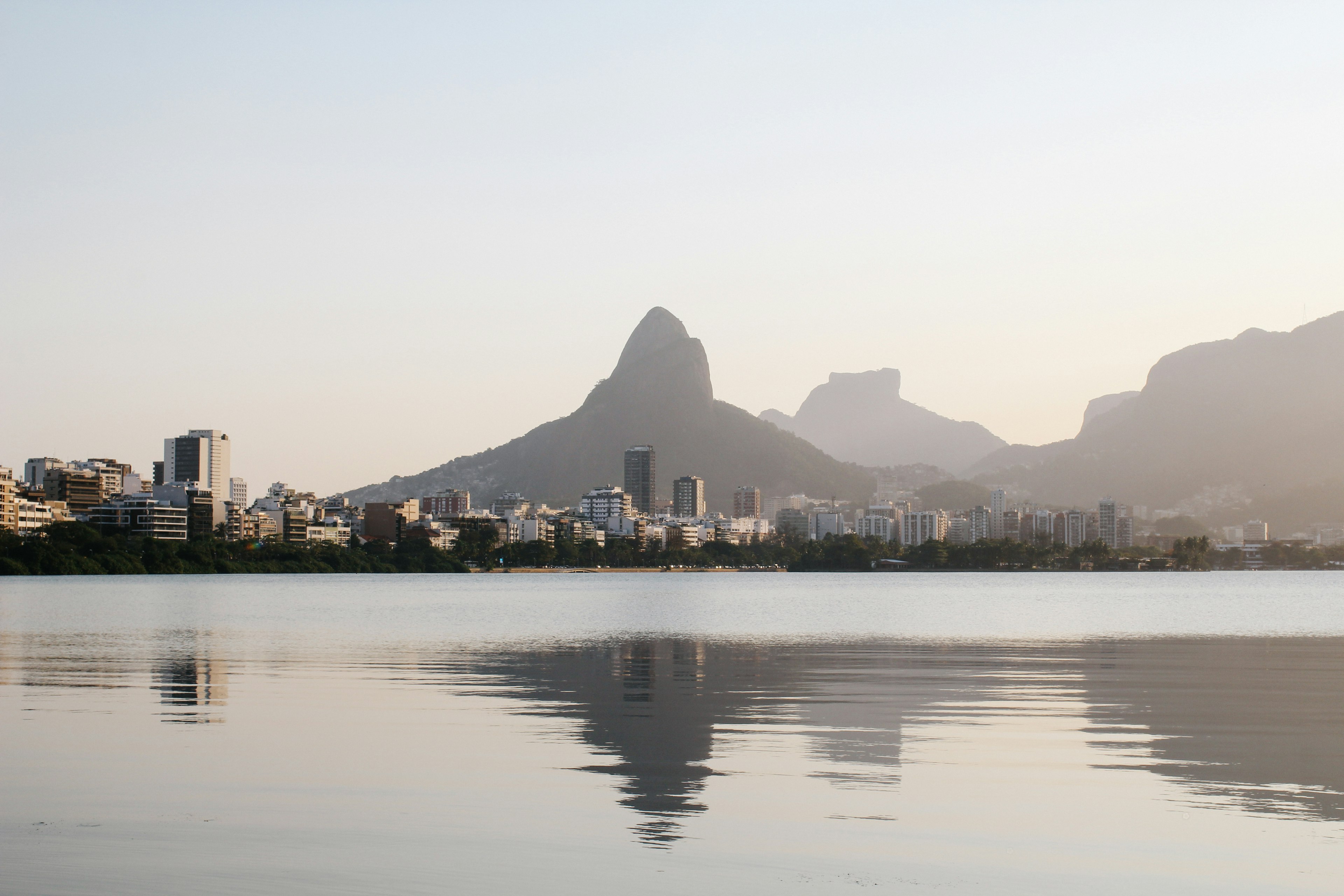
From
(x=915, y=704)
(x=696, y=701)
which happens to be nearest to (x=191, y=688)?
(x=696, y=701)

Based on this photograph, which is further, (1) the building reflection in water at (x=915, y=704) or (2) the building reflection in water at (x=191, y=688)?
(2) the building reflection in water at (x=191, y=688)

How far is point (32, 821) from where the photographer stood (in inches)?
497

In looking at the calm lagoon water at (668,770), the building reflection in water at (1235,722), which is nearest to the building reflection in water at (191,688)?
the calm lagoon water at (668,770)

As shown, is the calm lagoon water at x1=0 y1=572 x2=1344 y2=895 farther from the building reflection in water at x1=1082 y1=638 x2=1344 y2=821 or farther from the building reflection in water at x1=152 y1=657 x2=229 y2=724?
the building reflection in water at x1=152 y1=657 x2=229 y2=724

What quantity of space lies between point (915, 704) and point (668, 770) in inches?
352

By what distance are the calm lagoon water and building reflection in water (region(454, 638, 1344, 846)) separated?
11 centimetres

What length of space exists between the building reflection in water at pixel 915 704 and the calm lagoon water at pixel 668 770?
115 millimetres

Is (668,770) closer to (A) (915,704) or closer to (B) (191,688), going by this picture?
(A) (915,704)

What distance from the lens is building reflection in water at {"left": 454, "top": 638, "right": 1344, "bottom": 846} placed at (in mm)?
15055

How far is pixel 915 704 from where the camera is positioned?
2328 cm

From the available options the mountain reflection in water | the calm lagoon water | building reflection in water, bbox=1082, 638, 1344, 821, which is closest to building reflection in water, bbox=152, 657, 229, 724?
the calm lagoon water

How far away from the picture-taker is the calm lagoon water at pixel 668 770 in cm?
1080

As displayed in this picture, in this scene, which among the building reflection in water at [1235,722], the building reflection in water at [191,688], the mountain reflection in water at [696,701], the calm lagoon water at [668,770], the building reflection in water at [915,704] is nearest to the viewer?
the calm lagoon water at [668,770]

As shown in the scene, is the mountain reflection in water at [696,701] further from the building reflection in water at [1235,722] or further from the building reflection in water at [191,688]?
the building reflection in water at [191,688]
